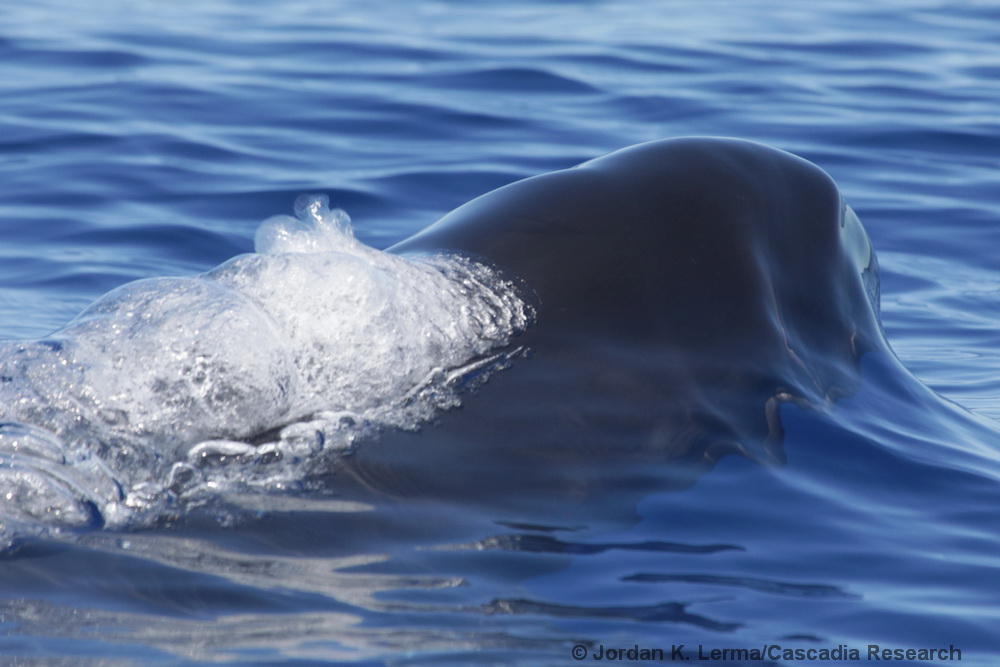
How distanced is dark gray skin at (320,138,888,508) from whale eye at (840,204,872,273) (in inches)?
0.5

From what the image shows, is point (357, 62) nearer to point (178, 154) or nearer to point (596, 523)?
point (178, 154)

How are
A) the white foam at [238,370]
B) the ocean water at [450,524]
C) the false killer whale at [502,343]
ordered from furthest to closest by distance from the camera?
the false killer whale at [502,343], the white foam at [238,370], the ocean water at [450,524]

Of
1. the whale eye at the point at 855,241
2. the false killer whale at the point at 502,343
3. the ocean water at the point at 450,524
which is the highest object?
the whale eye at the point at 855,241

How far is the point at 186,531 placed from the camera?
2607 millimetres

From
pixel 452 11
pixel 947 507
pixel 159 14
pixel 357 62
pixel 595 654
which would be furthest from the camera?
pixel 452 11

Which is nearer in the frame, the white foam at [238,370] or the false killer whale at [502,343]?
the white foam at [238,370]

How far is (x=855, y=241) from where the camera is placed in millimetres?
3670

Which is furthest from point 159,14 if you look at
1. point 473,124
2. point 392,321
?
point 392,321

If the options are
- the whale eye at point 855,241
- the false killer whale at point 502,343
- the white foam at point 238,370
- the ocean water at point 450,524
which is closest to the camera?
the ocean water at point 450,524

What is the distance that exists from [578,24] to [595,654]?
11.6 m

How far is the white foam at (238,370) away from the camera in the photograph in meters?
2.71

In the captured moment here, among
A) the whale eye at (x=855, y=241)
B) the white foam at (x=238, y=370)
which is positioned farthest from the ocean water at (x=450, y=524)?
the whale eye at (x=855, y=241)

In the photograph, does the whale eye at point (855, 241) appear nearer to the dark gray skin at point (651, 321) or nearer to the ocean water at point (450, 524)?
the dark gray skin at point (651, 321)

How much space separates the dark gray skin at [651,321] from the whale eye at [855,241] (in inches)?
0.5
